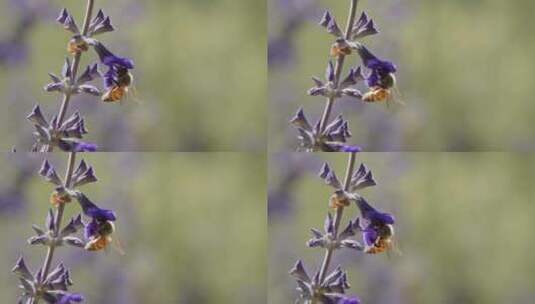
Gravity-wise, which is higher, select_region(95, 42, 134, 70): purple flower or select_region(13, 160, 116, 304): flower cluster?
select_region(95, 42, 134, 70): purple flower

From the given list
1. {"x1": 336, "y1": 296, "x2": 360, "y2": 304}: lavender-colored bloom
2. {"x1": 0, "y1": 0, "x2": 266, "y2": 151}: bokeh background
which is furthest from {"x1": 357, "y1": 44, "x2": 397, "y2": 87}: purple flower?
{"x1": 336, "y1": 296, "x2": 360, "y2": 304}: lavender-colored bloom

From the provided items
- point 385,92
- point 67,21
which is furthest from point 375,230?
point 67,21

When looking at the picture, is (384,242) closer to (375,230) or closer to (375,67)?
(375,230)

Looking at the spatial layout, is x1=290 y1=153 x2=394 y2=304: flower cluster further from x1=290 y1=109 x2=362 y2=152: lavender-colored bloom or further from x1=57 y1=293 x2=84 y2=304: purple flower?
x1=57 y1=293 x2=84 y2=304: purple flower

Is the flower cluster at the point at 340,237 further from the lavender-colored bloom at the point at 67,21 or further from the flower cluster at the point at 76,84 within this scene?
the lavender-colored bloom at the point at 67,21

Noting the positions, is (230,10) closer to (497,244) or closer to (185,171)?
(185,171)

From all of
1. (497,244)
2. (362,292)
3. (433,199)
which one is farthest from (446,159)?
(362,292)
